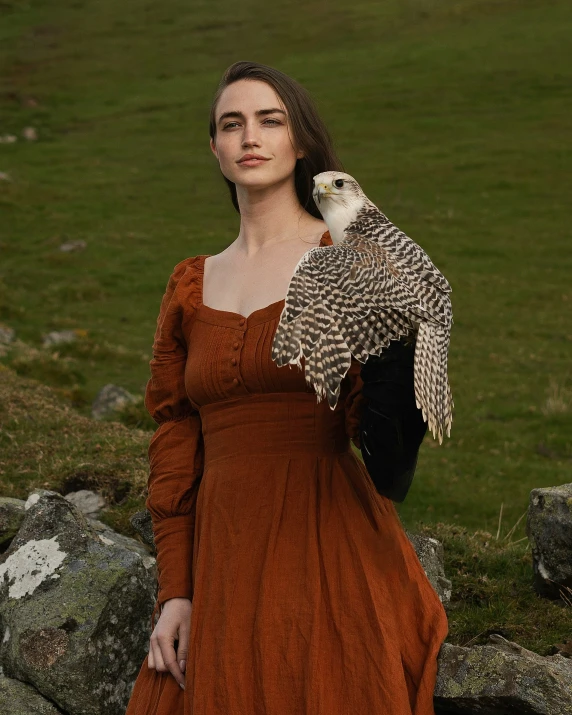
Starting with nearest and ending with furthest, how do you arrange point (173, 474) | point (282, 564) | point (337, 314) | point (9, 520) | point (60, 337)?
point (337, 314)
point (282, 564)
point (173, 474)
point (9, 520)
point (60, 337)

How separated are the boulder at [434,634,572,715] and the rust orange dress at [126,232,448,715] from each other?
0.13 meters

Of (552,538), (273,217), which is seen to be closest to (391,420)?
(273,217)

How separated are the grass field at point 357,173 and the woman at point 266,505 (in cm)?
99

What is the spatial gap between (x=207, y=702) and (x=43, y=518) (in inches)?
86.6

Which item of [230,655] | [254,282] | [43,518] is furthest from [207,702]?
[43,518]

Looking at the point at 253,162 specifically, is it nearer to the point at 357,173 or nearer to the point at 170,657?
the point at 170,657

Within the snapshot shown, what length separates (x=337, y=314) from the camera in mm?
3207

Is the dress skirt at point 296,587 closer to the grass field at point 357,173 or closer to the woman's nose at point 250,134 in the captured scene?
the woman's nose at point 250,134

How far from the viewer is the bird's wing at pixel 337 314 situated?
3137 millimetres

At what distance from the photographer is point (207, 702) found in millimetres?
3531

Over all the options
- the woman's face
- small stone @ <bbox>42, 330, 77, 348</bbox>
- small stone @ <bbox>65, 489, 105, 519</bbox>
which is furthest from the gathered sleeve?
small stone @ <bbox>42, 330, 77, 348</bbox>

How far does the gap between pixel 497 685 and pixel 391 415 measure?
51.9 inches

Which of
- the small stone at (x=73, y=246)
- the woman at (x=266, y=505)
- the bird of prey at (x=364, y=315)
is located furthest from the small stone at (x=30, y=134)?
the bird of prey at (x=364, y=315)

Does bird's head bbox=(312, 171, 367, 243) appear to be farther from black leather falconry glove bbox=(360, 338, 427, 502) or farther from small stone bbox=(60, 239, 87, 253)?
small stone bbox=(60, 239, 87, 253)
